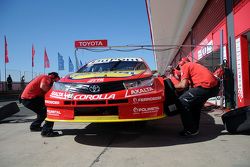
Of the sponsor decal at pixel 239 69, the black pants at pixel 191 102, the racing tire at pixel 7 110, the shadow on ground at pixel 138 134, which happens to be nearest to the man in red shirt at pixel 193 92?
the black pants at pixel 191 102

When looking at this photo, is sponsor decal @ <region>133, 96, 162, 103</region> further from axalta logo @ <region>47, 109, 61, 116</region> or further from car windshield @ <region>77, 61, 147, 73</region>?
car windshield @ <region>77, 61, 147, 73</region>

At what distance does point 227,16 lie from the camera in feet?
34.5

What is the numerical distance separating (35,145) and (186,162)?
2.53 meters

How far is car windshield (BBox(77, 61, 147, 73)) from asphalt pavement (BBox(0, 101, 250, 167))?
4.06ft

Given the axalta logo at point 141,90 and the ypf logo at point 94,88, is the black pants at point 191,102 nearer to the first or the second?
the axalta logo at point 141,90

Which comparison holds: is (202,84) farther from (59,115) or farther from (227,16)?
(227,16)

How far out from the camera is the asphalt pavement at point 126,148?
388 centimetres

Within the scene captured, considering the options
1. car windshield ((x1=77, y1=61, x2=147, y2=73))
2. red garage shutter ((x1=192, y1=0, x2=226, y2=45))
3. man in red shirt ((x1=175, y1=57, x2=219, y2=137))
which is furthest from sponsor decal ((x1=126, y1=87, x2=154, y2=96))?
red garage shutter ((x1=192, y1=0, x2=226, y2=45))

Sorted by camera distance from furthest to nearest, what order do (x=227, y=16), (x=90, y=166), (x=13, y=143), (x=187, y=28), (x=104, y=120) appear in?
(x=187, y=28)
(x=227, y=16)
(x=13, y=143)
(x=104, y=120)
(x=90, y=166)

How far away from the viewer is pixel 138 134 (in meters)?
5.74

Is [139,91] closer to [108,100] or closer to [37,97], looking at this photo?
[108,100]

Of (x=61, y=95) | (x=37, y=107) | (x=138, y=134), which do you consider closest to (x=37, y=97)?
(x=37, y=107)

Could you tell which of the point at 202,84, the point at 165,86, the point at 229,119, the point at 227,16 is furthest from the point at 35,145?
the point at 227,16

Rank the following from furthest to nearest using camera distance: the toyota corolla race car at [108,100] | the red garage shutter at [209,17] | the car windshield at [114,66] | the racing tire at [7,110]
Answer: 1. the red garage shutter at [209,17]
2. the racing tire at [7,110]
3. the car windshield at [114,66]
4. the toyota corolla race car at [108,100]
